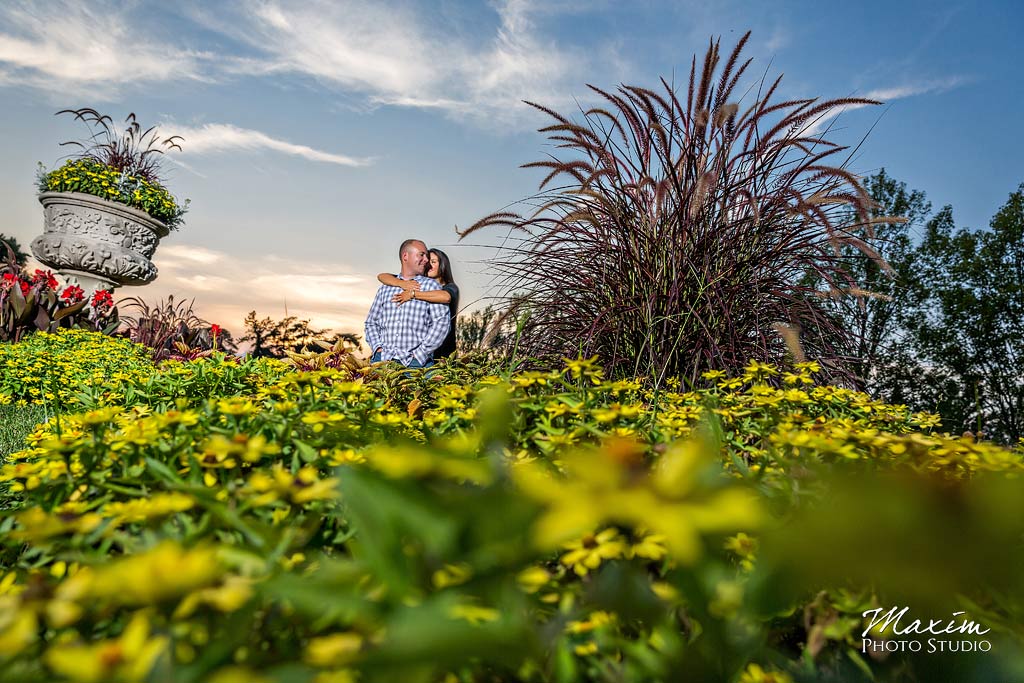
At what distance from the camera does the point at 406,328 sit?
16.7 feet

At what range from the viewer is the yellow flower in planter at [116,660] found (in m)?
0.36

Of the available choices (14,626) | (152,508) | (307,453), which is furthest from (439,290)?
(14,626)

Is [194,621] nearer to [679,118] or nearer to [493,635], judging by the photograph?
[493,635]

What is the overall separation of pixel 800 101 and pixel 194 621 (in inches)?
124

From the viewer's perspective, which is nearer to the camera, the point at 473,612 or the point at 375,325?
the point at 473,612

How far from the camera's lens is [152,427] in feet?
2.67

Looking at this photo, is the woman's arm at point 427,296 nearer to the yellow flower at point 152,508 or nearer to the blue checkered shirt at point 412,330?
the blue checkered shirt at point 412,330

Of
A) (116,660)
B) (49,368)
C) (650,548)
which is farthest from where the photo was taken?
(49,368)

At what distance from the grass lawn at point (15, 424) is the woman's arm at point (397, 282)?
8.51 feet

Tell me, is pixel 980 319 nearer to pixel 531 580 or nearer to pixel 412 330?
pixel 412 330

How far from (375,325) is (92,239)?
221 inches

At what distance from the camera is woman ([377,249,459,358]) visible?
5.05 m

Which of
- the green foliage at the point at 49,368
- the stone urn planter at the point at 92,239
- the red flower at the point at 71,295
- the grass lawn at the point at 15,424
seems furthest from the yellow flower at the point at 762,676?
the stone urn planter at the point at 92,239

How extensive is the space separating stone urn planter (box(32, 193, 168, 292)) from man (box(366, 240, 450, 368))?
5.46 metres
